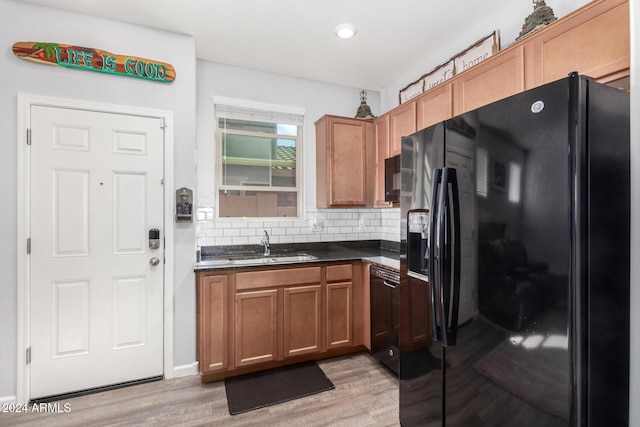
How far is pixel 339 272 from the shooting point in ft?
9.13

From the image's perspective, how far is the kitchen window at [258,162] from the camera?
313cm

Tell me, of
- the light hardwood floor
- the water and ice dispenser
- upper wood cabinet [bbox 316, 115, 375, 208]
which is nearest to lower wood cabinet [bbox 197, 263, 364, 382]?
the light hardwood floor

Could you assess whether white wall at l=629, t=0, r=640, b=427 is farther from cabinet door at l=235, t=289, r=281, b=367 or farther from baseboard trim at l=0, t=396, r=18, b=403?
baseboard trim at l=0, t=396, r=18, b=403

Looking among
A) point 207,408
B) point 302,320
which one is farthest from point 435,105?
point 207,408

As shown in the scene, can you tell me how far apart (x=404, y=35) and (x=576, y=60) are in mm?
1431

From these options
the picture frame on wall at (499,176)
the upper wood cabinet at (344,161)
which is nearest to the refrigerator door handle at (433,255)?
the picture frame on wall at (499,176)

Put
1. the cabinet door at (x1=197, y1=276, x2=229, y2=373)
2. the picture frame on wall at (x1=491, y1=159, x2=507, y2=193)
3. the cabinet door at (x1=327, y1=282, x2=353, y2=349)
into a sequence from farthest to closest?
the cabinet door at (x1=327, y1=282, x2=353, y2=349)
the cabinet door at (x1=197, y1=276, x2=229, y2=373)
the picture frame on wall at (x1=491, y1=159, x2=507, y2=193)

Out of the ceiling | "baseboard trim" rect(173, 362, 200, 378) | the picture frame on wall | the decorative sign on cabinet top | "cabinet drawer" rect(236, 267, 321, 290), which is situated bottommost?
"baseboard trim" rect(173, 362, 200, 378)

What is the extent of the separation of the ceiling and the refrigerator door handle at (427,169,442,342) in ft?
4.92

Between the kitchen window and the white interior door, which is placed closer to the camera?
the white interior door

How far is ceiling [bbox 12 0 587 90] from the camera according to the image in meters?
2.17

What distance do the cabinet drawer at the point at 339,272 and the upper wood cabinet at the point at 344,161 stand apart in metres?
0.69

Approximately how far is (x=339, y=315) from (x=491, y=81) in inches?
85.6

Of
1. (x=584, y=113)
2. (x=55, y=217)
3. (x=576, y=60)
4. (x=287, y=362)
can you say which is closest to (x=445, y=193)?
(x=584, y=113)
